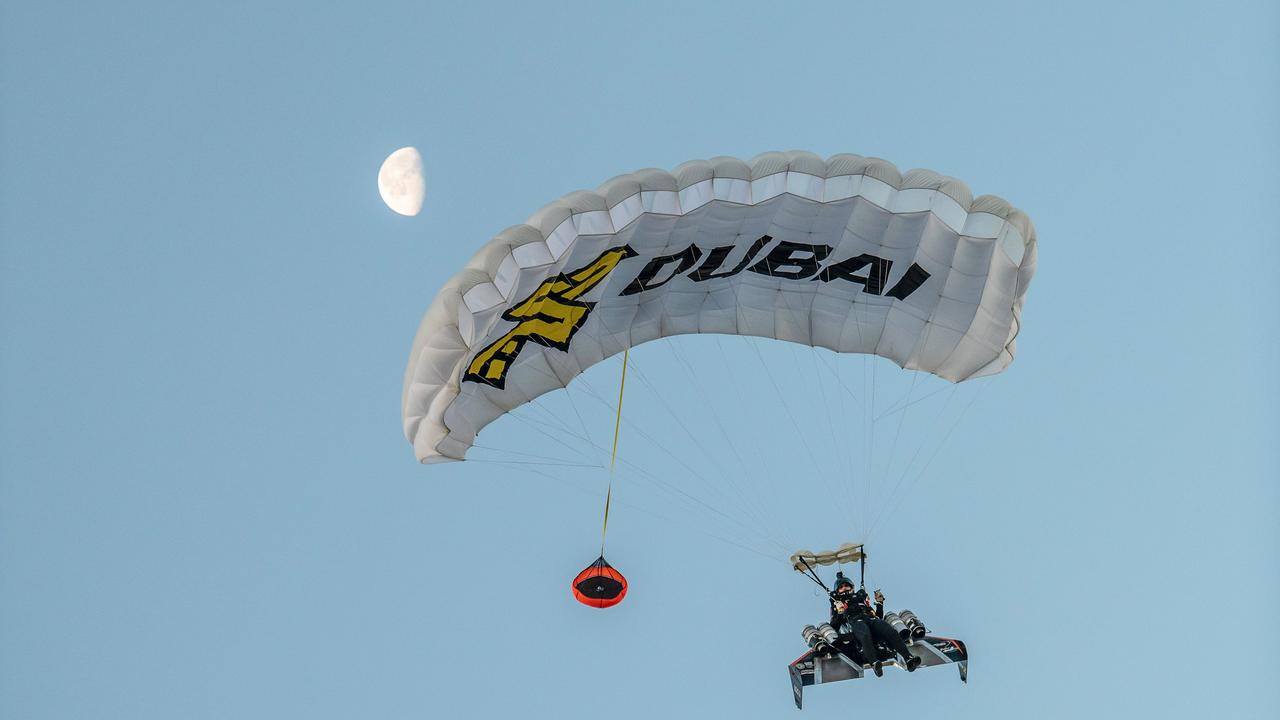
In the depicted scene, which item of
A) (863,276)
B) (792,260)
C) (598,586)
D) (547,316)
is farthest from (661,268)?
(598,586)

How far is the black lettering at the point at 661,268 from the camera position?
1603cm

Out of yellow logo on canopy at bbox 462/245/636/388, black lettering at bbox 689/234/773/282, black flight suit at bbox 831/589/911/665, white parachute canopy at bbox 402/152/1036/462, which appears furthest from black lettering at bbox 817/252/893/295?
black flight suit at bbox 831/589/911/665

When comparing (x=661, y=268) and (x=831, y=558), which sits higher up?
(x=661, y=268)

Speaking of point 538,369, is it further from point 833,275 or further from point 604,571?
point 833,275

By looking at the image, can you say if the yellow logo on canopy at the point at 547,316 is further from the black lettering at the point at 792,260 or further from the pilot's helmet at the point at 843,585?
the pilot's helmet at the point at 843,585

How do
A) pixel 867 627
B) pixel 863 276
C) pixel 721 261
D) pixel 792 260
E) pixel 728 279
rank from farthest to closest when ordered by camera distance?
pixel 728 279
pixel 863 276
pixel 792 260
pixel 721 261
pixel 867 627

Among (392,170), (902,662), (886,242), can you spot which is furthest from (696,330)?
(392,170)

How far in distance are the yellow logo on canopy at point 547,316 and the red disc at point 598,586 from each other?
2.73 metres

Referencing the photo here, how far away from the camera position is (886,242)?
16.1 m

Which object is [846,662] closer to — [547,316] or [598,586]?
[598,586]

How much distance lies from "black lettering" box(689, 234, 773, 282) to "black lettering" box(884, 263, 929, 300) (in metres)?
1.97

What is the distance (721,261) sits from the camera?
16469 mm

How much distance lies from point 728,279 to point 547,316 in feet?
8.58

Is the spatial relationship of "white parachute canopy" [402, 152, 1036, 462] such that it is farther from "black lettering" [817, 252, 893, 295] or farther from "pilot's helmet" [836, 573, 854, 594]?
"pilot's helmet" [836, 573, 854, 594]
